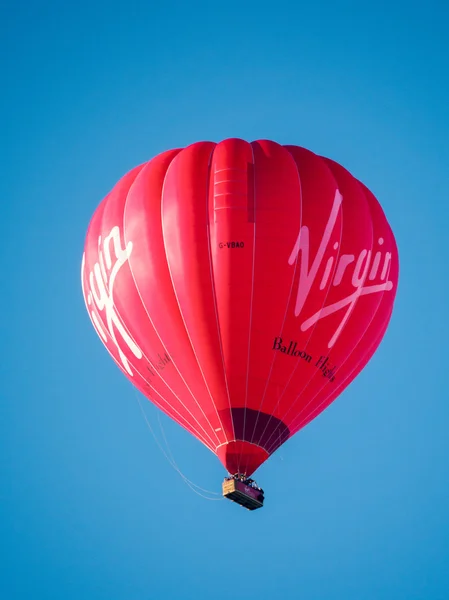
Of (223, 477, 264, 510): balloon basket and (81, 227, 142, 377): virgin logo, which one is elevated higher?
(81, 227, 142, 377): virgin logo

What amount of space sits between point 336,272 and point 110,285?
3887 mm

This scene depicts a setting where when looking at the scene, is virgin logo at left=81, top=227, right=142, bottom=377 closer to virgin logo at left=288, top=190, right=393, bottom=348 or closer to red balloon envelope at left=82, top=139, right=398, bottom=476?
red balloon envelope at left=82, top=139, right=398, bottom=476

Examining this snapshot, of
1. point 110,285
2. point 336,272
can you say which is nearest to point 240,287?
point 336,272

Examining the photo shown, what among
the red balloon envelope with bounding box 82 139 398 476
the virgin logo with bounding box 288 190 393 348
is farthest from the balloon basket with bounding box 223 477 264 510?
the virgin logo with bounding box 288 190 393 348

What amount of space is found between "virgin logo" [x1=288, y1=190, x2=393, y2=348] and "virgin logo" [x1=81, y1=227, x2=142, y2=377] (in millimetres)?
2906

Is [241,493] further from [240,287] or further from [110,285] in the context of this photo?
[110,285]

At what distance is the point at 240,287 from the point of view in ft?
61.2

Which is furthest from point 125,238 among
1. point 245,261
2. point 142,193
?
point 245,261

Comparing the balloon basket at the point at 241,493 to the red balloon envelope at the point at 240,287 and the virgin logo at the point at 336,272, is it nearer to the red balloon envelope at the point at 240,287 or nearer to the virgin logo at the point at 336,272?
the red balloon envelope at the point at 240,287

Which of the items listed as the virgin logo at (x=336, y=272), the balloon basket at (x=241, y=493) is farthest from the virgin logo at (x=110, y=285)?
the virgin logo at (x=336, y=272)

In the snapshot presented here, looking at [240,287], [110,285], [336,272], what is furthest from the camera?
[110,285]

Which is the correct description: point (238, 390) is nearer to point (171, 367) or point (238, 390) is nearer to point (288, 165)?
point (171, 367)

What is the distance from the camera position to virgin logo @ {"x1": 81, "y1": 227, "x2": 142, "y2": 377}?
19.6 metres

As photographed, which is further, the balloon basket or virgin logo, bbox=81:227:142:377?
→ virgin logo, bbox=81:227:142:377
